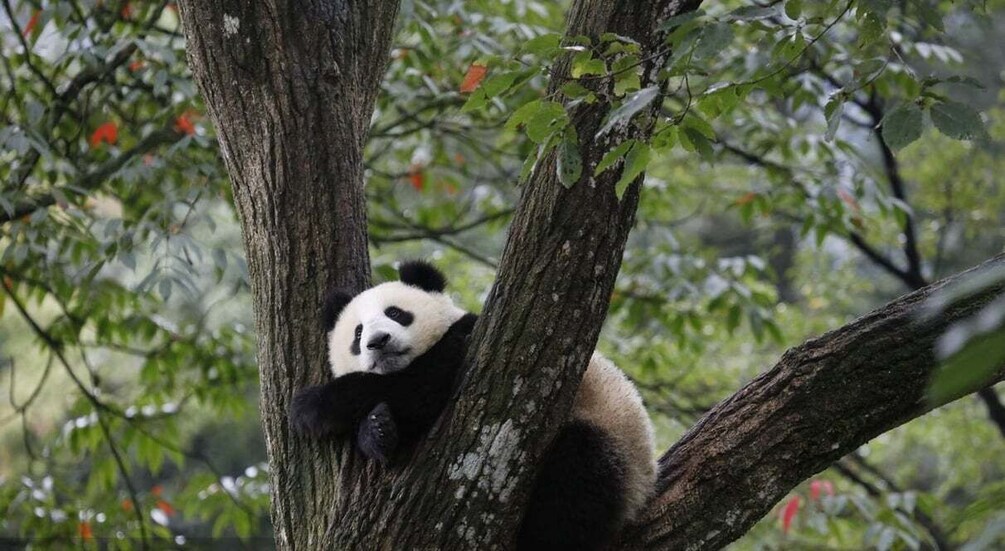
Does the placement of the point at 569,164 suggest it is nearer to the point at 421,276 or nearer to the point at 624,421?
the point at 624,421

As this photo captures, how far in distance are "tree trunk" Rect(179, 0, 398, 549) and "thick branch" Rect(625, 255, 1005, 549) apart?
1.24 metres

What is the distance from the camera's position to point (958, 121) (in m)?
2.45

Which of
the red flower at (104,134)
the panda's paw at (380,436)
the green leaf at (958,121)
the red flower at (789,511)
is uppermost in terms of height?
the red flower at (104,134)

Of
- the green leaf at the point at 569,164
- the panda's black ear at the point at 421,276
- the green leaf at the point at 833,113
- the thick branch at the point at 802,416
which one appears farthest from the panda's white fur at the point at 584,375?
the green leaf at the point at 833,113

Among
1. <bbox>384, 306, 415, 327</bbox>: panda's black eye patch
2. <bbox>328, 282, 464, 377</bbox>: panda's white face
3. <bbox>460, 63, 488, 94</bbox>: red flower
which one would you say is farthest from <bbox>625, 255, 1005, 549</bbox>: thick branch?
<bbox>460, 63, 488, 94</bbox>: red flower

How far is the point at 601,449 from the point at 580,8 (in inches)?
56.5

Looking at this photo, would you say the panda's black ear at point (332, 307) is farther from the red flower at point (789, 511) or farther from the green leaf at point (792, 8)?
the red flower at point (789, 511)

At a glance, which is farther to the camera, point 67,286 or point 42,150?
point 67,286

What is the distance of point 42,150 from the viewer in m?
4.46

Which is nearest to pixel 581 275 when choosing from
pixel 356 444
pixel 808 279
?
pixel 356 444

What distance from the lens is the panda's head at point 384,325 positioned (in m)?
3.42

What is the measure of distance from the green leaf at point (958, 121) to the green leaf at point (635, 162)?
734mm

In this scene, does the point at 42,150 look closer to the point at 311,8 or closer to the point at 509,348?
the point at 311,8

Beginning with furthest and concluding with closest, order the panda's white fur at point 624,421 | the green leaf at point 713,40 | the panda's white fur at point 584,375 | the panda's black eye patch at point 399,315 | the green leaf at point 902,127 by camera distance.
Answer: the panda's black eye patch at point 399,315, the panda's white fur at point 584,375, the panda's white fur at point 624,421, the green leaf at point 902,127, the green leaf at point 713,40
